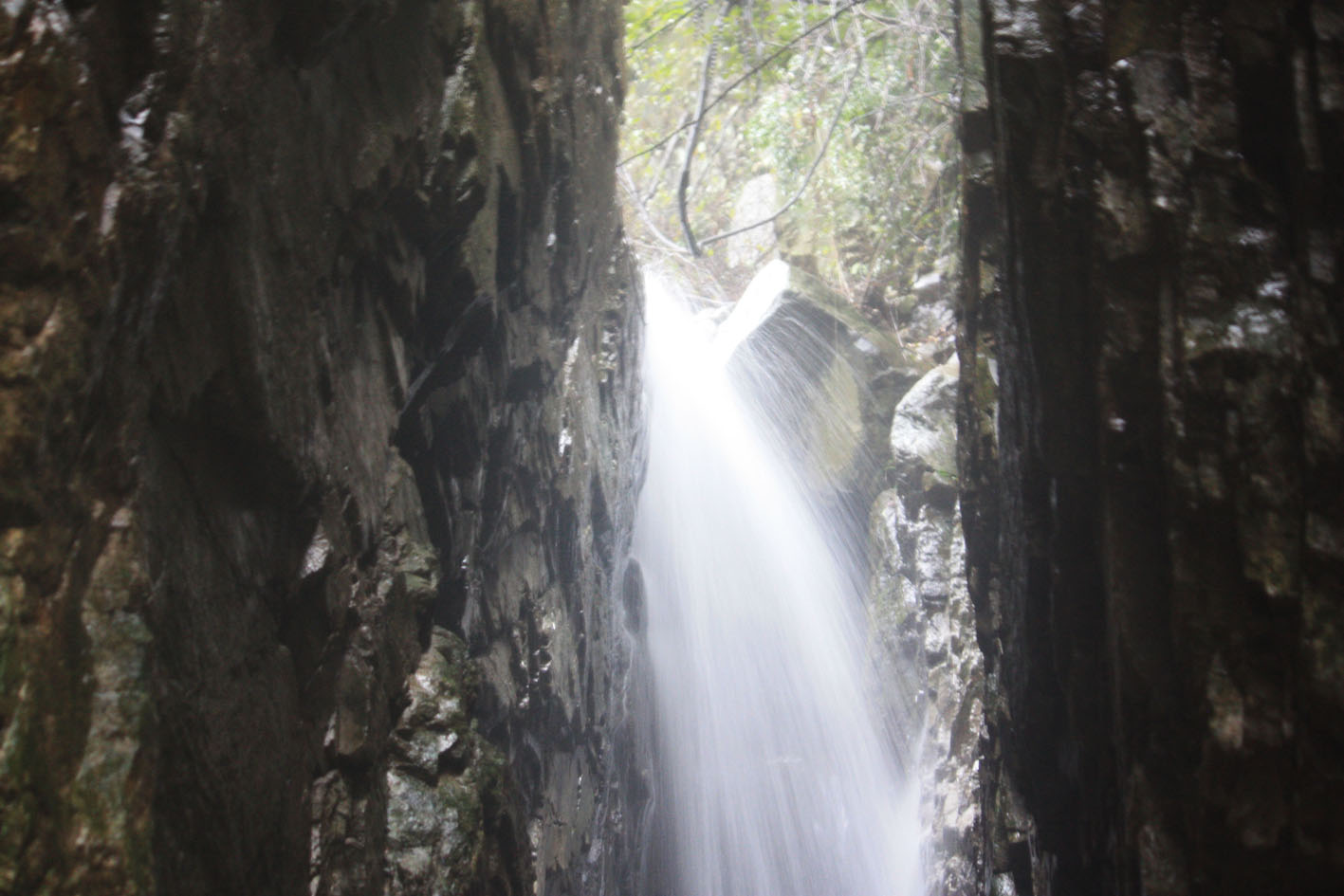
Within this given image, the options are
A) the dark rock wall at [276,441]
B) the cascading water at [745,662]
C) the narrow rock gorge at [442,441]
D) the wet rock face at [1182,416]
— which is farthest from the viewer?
the cascading water at [745,662]

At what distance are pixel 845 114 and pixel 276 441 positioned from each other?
1225 centimetres

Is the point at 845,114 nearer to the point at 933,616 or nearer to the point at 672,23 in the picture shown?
the point at 672,23

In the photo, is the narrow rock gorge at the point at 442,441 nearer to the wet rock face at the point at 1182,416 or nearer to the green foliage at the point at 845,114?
the wet rock face at the point at 1182,416

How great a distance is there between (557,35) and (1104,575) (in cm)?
467

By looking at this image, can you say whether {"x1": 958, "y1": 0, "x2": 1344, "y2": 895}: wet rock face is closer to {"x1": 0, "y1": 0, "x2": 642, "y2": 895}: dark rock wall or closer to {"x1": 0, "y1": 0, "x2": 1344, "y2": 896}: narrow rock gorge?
{"x1": 0, "y1": 0, "x2": 1344, "y2": 896}: narrow rock gorge

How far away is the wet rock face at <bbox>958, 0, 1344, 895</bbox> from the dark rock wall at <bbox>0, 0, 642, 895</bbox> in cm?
266

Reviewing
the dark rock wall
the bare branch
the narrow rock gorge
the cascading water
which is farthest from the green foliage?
the dark rock wall

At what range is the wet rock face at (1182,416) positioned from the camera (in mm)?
2848

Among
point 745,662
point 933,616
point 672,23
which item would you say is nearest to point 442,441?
point 933,616

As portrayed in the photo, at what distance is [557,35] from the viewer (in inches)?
243

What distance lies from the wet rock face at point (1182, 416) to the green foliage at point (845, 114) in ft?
21.1

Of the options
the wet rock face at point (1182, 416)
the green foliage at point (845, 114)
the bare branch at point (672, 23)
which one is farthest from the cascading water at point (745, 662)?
the wet rock face at point (1182, 416)

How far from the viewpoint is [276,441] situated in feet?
9.91

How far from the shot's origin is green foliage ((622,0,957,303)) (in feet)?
38.3
